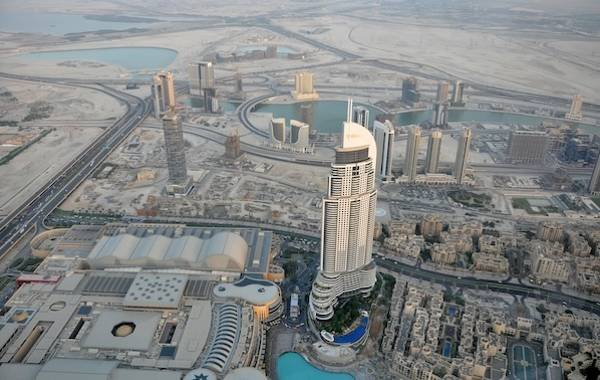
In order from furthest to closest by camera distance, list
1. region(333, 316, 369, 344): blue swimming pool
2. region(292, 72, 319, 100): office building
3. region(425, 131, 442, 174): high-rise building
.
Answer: region(292, 72, 319, 100): office building → region(425, 131, 442, 174): high-rise building → region(333, 316, 369, 344): blue swimming pool

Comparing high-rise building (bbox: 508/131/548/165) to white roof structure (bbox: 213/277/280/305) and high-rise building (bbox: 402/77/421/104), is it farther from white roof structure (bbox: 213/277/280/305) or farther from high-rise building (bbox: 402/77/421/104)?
white roof structure (bbox: 213/277/280/305)

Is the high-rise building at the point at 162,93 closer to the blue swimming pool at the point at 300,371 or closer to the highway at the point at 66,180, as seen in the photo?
the highway at the point at 66,180

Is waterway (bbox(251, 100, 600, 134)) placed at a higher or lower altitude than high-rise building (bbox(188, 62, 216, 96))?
lower

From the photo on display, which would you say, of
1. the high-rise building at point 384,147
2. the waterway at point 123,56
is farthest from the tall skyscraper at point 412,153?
the waterway at point 123,56

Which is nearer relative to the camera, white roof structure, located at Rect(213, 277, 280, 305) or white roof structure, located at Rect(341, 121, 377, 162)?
white roof structure, located at Rect(341, 121, 377, 162)

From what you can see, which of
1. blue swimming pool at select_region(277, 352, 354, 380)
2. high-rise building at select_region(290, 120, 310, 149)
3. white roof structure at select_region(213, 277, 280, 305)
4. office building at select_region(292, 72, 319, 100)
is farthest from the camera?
office building at select_region(292, 72, 319, 100)

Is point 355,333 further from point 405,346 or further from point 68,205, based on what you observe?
point 68,205

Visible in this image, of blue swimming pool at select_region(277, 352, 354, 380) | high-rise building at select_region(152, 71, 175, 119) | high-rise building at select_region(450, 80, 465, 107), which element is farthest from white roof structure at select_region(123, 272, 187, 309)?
high-rise building at select_region(450, 80, 465, 107)
